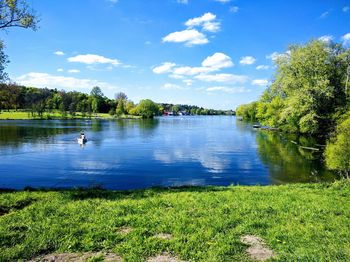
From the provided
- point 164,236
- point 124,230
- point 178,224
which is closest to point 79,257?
point 124,230

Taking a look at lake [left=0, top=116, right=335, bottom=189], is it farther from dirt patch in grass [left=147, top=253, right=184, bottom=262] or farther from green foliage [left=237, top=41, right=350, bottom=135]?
dirt patch in grass [left=147, top=253, right=184, bottom=262]

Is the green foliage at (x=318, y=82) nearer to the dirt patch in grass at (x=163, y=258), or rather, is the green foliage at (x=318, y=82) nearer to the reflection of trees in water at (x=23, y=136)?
the reflection of trees in water at (x=23, y=136)

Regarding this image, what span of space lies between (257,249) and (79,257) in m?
4.76

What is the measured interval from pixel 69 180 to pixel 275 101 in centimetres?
7172

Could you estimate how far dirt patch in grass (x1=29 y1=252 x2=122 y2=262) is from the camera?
7594mm

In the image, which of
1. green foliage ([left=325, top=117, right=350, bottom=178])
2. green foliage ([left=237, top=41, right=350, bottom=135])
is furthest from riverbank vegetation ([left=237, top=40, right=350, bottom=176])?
green foliage ([left=325, top=117, right=350, bottom=178])

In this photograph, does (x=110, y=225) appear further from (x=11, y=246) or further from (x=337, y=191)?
(x=337, y=191)

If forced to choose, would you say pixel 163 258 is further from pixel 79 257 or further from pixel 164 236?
pixel 79 257

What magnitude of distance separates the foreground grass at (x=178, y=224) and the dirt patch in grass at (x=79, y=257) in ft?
0.70

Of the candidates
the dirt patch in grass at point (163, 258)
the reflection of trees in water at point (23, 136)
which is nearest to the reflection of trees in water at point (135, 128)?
the reflection of trees in water at point (23, 136)

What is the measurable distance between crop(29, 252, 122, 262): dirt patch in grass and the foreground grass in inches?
8.4

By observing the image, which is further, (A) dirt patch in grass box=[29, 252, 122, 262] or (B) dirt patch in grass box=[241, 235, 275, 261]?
(B) dirt patch in grass box=[241, 235, 275, 261]

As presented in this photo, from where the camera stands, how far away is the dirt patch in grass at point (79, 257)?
7594 mm

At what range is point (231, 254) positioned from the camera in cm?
793
